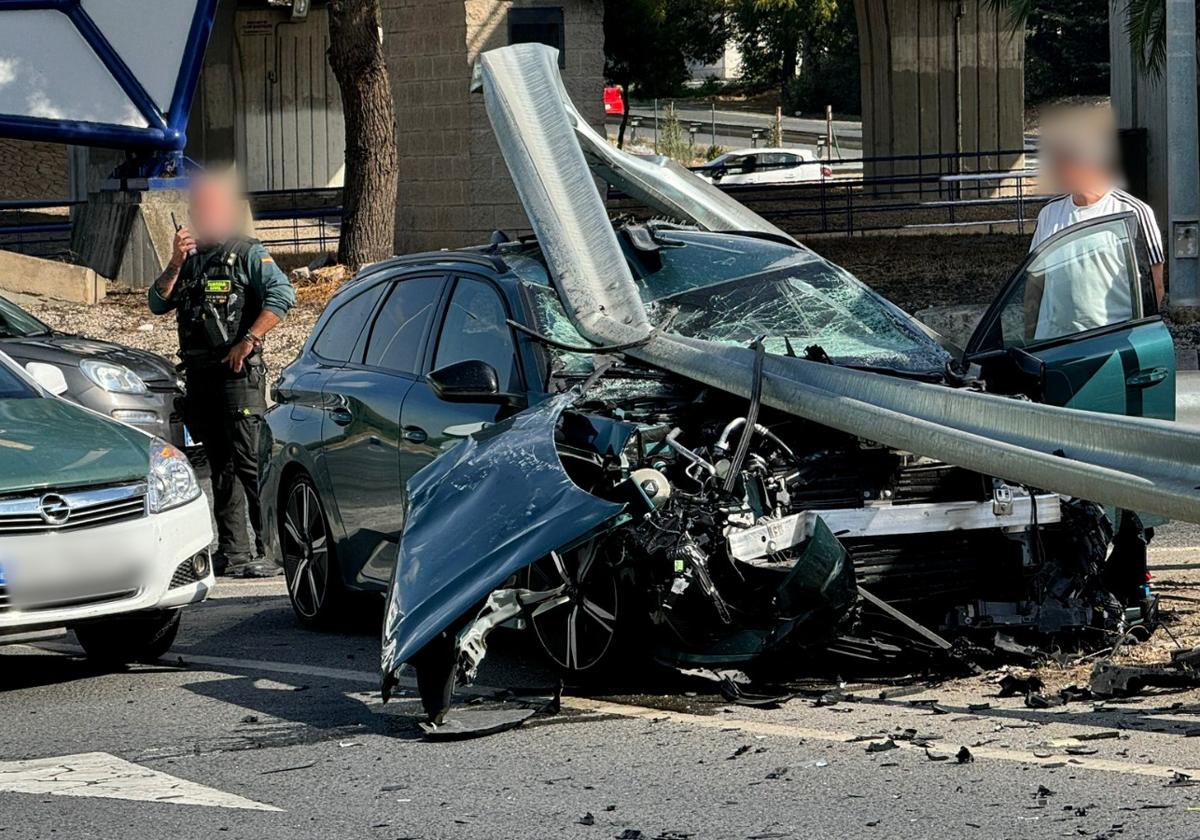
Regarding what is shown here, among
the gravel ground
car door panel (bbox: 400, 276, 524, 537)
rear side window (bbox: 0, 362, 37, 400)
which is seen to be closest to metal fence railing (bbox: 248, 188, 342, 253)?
the gravel ground

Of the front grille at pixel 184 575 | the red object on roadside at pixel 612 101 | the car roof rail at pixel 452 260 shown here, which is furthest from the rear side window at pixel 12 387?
the red object on roadside at pixel 612 101

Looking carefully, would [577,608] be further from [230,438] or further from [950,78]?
[950,78]

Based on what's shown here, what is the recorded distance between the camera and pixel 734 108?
2694 inches

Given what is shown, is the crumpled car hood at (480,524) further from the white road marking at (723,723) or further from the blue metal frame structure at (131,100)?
the blue metal frame structure at (131,100)

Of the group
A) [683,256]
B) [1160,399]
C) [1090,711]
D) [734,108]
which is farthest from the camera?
[734,108]

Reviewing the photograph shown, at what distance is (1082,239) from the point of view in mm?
7852

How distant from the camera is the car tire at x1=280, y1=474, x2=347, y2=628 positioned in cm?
888

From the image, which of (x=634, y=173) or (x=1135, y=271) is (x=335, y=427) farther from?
(x=1135, y=271)

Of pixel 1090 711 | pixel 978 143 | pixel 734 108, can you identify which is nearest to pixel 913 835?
pixel 1090 711

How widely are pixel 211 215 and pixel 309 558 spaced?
2.78m

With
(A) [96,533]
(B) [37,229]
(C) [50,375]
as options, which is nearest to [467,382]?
(A) [96,533]

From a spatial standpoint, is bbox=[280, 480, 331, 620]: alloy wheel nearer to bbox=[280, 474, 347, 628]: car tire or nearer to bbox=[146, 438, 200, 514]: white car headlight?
bbox=[280, 474, 347, 628]: car tire

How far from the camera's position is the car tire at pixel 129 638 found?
8164 mm

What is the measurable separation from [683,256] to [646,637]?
1978 mm
